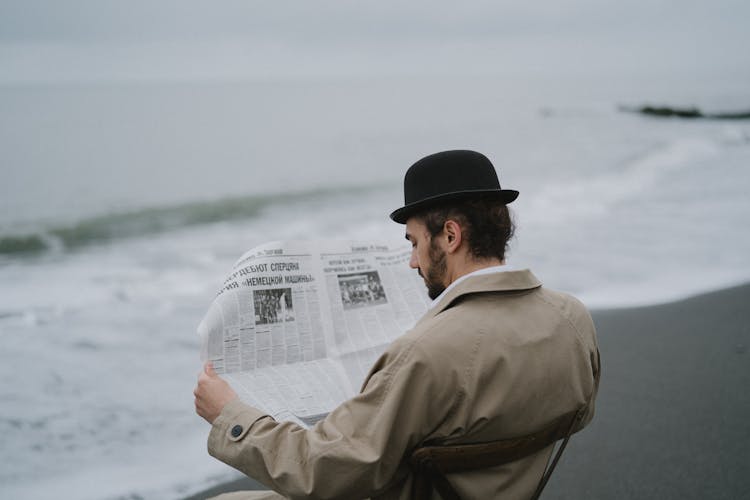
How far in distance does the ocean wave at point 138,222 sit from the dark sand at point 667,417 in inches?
407

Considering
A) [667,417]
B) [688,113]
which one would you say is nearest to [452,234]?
[667,417]

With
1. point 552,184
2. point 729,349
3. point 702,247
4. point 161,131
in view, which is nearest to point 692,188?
point 552,184

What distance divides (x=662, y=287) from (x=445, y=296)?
5028 millimetres

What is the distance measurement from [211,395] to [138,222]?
1351cm

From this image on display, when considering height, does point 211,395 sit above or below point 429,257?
below

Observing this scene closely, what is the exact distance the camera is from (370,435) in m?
1.20

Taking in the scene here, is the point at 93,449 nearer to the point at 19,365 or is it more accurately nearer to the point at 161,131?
the point at 19,365

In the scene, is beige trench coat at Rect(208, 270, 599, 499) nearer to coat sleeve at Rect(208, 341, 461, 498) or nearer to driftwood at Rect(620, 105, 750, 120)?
coat sleeve at Rect(208, 341, 461, 498)

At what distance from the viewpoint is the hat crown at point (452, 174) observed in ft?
4.64

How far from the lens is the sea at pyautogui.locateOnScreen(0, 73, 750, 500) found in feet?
13.1

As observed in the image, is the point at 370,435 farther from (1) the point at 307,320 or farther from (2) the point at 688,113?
(2) the point at 688,113

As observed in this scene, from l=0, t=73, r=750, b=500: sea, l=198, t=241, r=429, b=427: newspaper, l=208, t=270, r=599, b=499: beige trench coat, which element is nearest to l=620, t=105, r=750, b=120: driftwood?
l=0, t=73, r=750, b=500: sea

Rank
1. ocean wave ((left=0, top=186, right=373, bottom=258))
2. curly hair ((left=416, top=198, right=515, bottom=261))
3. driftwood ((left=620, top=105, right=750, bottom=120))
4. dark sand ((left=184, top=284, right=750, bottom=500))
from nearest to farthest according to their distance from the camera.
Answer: curly hair ((left=416, top=198, right=515, bottom=261)) → dark sand ((left=184, top=284, right=750, bottom=500)) → ocean wave ((left=0, top=186, right=373, bottom=258)) → driftwood ((left=620, top=105, right=750, bottom=120))

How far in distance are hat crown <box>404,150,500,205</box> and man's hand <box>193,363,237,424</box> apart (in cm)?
61
